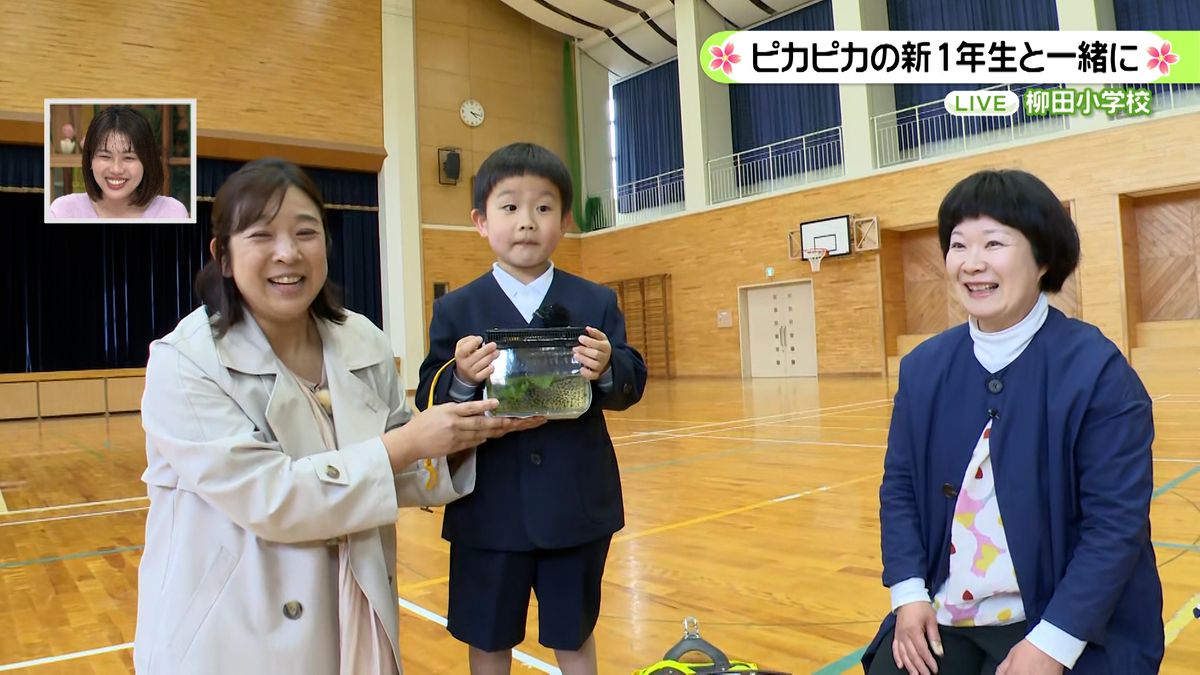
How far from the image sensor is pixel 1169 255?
11570 mm

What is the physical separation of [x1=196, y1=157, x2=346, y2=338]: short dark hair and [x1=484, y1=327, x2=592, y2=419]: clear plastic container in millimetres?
404

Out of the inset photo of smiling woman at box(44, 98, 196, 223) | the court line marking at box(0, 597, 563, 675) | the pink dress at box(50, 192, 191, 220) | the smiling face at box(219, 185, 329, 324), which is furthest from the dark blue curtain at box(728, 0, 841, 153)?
the smiling face at box(219, 185, 329, 324)

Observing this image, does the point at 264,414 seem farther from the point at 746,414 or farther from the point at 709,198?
the point at 709,198

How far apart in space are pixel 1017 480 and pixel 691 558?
5.80ft

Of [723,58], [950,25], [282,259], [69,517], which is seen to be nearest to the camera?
[282,259]

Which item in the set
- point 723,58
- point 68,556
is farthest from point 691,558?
point 723,58

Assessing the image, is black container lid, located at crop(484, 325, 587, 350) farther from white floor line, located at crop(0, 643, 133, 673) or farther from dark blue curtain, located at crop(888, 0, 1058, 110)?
dark blue curtain, located at crop(888, 0, 1058, 110)

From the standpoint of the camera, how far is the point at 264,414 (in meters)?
1.29

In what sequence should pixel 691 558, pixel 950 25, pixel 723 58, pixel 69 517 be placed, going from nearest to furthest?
pixel 691 558 → pixel 69 517 → pixel 950 25 → pixel 723 58

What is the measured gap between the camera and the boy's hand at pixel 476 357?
1369 millimetres

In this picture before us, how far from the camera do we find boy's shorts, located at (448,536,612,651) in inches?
59.9

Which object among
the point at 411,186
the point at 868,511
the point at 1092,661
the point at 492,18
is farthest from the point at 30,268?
the point at 1092,661

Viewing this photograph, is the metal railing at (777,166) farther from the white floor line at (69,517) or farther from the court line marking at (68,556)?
the court line marking at (68,556)

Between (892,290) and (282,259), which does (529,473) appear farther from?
(892,290)
